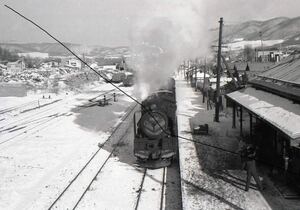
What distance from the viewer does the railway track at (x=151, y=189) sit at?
1106cm

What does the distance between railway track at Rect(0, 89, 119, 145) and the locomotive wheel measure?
400 inches

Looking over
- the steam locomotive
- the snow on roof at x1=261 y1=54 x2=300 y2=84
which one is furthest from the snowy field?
the snow on roof at x1=261 y1=54 x2=300 y2=84

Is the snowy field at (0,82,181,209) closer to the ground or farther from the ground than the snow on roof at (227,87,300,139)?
closer to the ground

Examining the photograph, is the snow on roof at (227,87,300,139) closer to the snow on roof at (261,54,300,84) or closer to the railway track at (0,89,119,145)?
the snow on roof at (261,54,300,84)

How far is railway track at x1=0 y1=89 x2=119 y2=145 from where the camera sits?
22.1 m

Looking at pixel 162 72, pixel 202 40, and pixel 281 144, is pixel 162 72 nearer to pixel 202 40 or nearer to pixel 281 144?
pixel 202 40

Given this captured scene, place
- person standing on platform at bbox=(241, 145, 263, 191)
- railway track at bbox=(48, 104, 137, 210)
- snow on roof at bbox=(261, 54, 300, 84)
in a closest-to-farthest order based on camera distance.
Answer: person standing on platform at bbox=(241, 145, 263, 191) → railway track at bbox=(48, 104, 137, 210) → snow on roof at bbox=(261, 54, 300, 84)

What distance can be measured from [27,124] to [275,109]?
19198mm

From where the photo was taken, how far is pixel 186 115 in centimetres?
2530

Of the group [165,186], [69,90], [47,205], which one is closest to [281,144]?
[165,186]

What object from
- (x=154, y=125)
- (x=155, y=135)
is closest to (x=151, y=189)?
(x=155, y=135)

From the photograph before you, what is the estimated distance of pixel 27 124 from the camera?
2558 cm

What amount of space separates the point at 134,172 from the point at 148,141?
1324mm

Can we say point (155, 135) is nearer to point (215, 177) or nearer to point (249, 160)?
point (215, 177)
